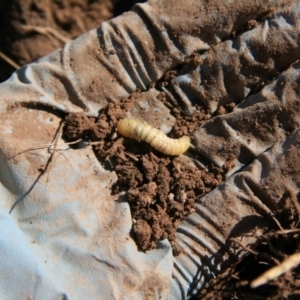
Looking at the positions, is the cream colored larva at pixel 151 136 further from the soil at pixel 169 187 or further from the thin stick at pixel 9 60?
the thin stick at pixel 9 60

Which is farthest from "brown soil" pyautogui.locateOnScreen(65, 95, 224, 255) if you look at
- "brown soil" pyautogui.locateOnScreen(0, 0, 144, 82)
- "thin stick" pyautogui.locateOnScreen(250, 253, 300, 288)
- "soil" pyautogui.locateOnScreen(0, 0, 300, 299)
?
"brown soil" pyautogui.locateOnScreen(0, 0, 144, 82)

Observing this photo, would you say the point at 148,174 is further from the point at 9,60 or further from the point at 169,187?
the point at 9,60

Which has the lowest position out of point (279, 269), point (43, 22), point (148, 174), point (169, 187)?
point (279, 269)

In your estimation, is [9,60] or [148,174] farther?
[9,60]

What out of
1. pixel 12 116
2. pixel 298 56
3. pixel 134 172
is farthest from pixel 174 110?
pixel 12 116

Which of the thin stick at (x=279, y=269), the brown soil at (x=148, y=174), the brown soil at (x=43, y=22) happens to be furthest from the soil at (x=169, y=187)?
the brown soil at (x=43, y=22)

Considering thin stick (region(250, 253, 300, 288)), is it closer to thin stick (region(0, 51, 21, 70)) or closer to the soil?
the soil

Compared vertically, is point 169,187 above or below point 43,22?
below

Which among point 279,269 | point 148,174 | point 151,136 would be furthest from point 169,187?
point 279,269
